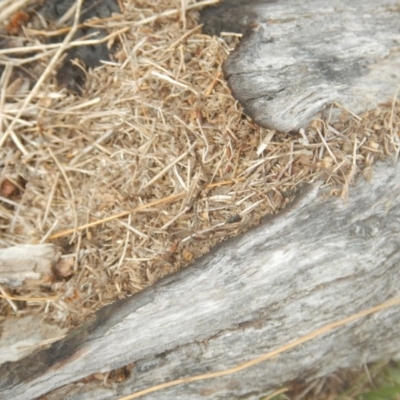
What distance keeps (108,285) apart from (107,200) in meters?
0.32

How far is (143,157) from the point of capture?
188 cm

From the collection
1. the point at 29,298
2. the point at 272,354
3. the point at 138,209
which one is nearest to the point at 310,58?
the point at 138,209

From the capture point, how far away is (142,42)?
1969 mm

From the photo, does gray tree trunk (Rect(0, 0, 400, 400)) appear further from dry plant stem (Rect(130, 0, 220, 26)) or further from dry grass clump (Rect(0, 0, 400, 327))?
dry plant stem (Rect(130, 0, 220, 26))

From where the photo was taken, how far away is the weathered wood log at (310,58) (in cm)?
171

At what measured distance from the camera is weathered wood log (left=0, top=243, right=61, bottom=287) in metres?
1.83

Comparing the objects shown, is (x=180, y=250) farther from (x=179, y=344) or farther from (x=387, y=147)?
(x=387, y=147)

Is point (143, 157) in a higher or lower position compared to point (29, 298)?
higher

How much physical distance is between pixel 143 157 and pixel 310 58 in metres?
0.72

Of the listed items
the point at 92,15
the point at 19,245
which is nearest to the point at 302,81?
the point at 92,15

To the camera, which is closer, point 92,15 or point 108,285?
point 108,285

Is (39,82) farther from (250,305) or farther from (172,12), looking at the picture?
(250,305)

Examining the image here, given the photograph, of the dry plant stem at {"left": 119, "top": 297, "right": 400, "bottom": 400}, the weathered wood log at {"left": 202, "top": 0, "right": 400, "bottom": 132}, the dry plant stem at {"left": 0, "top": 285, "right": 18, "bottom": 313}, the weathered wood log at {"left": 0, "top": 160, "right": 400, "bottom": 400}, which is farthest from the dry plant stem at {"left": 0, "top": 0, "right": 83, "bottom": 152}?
the dry plant stem at {"left": 119, "top": 297, "right": 400, "bottom": 400}

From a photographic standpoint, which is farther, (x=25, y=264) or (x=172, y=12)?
(x=172, y=12)
